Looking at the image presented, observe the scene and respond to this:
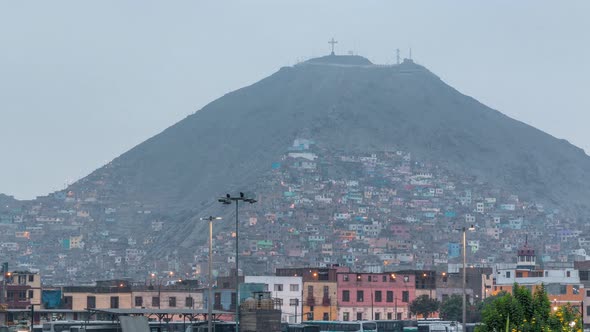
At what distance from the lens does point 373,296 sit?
164 meters

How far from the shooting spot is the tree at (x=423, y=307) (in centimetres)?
16262

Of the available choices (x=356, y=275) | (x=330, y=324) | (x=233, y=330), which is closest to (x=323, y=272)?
(x=356, y=275)

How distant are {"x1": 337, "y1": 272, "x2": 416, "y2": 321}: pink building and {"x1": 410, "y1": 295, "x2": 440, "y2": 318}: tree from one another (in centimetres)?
96

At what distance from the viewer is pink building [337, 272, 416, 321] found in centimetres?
16125

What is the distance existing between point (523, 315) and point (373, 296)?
104810mm

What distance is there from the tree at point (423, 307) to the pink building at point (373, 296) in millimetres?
960

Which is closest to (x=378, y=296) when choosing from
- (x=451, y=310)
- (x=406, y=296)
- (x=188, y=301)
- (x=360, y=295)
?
(x=360, y=295)

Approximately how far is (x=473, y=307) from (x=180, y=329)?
61.8 m

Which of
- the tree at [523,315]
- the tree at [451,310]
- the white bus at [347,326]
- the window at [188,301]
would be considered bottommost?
the tree at [523,315]

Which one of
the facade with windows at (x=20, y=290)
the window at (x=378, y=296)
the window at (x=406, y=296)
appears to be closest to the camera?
the facade with windows at (x=20, y=290)

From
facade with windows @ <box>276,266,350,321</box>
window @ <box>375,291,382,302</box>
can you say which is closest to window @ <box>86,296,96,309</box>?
facade with windows @ <box>276,266,350,321</box>

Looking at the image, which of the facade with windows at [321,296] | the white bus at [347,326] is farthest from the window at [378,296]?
the white bus at [347,326]

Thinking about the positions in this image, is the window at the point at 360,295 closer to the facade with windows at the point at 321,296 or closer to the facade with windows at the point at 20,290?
the facade with windows at the point at 321,296

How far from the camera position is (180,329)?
360 ft
